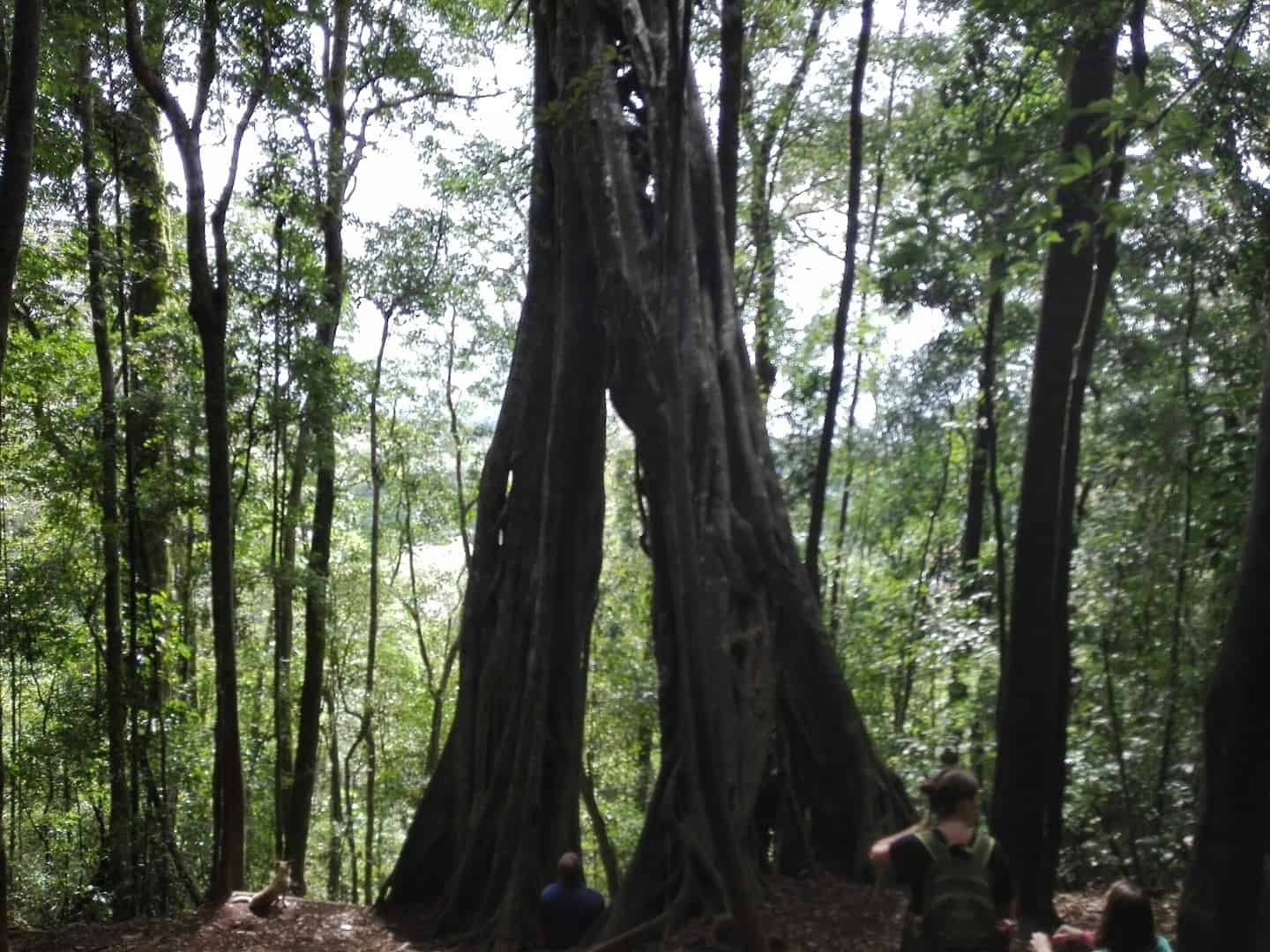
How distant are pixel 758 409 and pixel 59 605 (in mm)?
8452

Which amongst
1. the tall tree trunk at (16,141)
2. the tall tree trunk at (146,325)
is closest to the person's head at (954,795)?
the tall tree trunk at (16,141)

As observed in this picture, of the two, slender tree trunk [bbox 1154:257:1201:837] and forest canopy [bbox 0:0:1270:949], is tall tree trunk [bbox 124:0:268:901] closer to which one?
forest canopy [bbox 0:0:1270:949]

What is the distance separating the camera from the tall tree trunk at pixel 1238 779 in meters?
4.57

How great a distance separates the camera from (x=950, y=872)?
369 centimetres

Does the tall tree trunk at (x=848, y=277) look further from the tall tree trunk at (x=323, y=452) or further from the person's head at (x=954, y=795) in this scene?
the person's head at (x=954, y=795)

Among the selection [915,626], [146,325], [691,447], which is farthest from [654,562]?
[146,325]

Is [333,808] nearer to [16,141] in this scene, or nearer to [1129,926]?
[16,141]

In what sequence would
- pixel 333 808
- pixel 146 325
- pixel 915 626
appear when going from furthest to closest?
pixel 333 808 → pixel 915 626 → pixel 146 325

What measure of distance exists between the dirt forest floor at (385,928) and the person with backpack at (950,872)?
9.98ft

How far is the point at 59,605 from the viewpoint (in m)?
13.2

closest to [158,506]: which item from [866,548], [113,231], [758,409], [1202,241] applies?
[113,231]

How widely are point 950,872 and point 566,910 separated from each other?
4264 millimetres

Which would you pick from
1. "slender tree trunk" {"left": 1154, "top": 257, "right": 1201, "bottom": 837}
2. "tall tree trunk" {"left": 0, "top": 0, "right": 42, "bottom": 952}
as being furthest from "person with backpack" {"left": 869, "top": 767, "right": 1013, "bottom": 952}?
"slender tree trunk" {"left": 1154, "top": 257, "right": 1201, "bottom": 837}

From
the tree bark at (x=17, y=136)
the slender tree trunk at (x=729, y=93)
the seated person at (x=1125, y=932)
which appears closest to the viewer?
the seated person at (x=1125, y=932)
